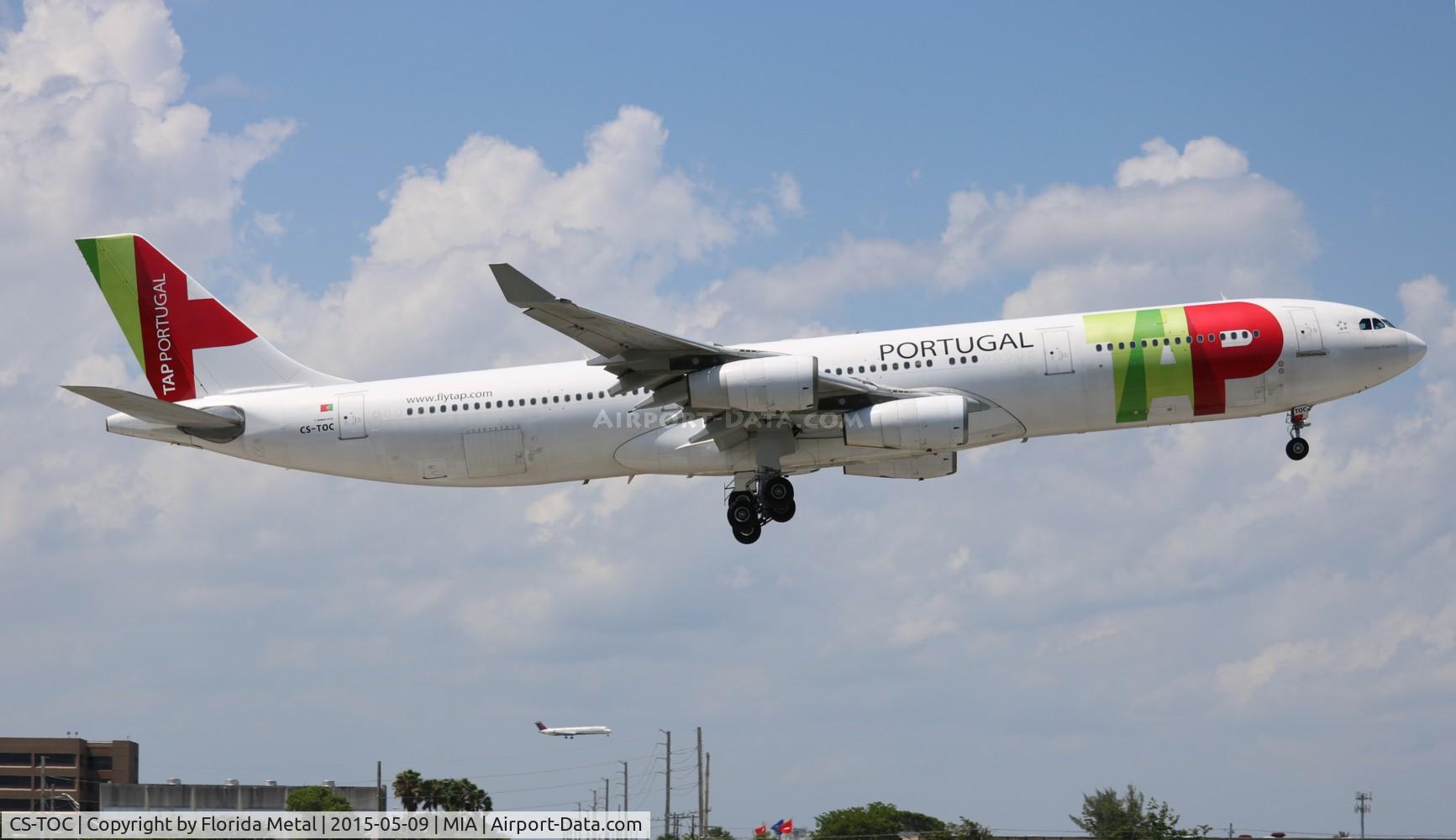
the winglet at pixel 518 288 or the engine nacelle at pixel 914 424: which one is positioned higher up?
the winglet at pixel 518 288

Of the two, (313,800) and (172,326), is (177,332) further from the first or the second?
(313,800)

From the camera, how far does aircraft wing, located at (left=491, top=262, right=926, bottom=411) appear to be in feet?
132

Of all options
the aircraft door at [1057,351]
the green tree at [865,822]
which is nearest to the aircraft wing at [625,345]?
the aircraft door at [1057,351]

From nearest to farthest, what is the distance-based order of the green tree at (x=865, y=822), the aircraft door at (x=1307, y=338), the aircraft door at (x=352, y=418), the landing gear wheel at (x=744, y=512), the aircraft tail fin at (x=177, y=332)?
the aircraft door at (x=1307, y=338) < the landing gear wheel at (x=744, y=512) < the aircraft door at (x=352, y=418) < the aircraft tail fin at (x=177, y=332) < the green tree at (x=865, y=822)

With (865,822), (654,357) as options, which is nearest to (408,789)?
(865,822)

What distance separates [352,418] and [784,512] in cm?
1270

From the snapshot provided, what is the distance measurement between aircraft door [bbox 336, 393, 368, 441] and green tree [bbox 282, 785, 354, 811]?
25.9 meters

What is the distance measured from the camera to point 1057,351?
1684 inches

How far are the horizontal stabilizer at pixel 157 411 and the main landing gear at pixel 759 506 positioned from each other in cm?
1492

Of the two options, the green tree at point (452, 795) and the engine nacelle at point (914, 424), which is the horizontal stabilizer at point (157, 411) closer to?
the engine nacelle at point (914, 424)

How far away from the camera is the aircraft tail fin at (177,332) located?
49.3m

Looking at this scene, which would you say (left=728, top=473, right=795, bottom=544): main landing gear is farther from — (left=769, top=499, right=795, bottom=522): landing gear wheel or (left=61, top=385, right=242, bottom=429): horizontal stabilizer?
(left=61, top=385, right=242, bottom=429): horizontal stabilizer

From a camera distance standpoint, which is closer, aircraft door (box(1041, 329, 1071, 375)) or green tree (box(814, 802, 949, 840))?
aircraft door (box(1041, 329, 1071, 375))

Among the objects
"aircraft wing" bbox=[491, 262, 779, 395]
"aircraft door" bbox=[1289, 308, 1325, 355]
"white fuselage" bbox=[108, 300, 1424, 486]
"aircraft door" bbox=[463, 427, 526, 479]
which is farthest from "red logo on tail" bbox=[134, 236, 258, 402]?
"aircraft door" bbox=[1289, 308, 1325, 355]
